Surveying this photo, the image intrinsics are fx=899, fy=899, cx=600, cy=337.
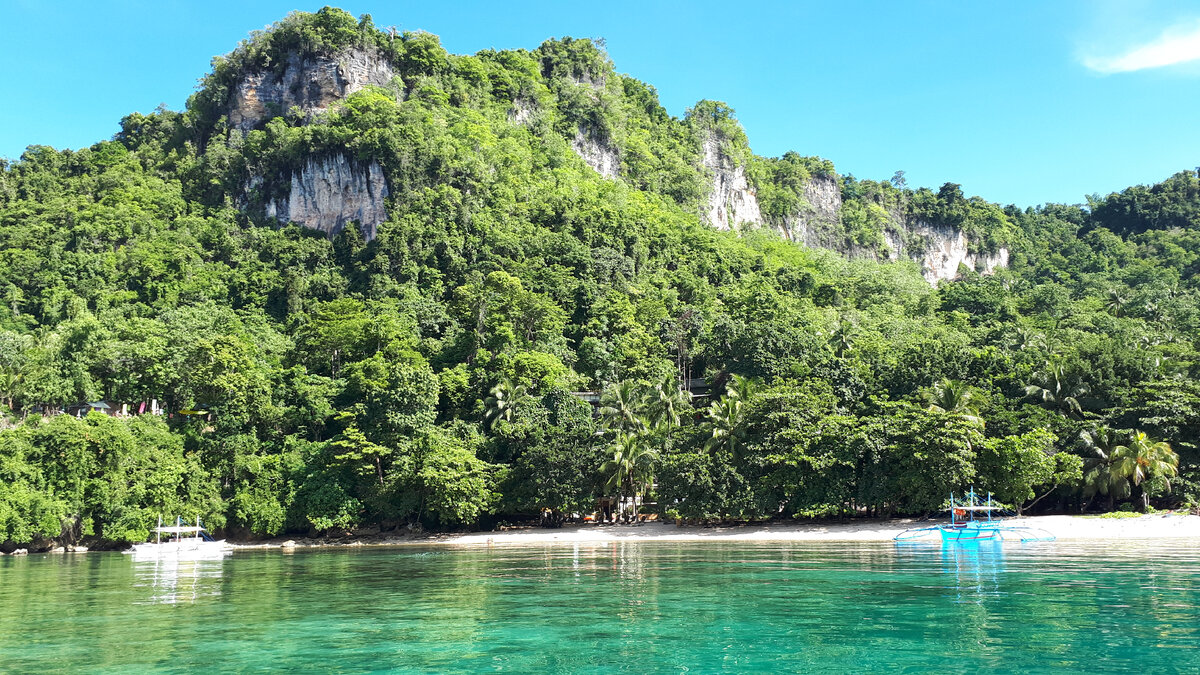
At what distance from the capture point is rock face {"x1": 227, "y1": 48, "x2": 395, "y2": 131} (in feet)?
340

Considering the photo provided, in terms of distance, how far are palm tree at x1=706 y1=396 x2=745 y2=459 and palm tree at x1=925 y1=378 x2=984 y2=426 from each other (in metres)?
10.6

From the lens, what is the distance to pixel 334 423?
201 ft

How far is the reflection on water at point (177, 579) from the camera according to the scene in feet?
90.0

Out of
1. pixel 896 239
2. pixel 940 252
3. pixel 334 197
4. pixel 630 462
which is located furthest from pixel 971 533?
pixel 940 252

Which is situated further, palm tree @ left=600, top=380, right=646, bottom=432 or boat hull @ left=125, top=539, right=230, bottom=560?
palm tree @ left=600, top=380, right=646, bottom=432

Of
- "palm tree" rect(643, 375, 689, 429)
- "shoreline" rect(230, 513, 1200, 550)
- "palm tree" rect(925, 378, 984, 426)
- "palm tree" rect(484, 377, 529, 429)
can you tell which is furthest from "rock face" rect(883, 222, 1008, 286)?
"shoreline" rect(230, 513, 1200, 550)

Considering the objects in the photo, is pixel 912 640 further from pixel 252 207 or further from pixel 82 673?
pixel 252 207

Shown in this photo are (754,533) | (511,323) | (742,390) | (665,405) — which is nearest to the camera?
(754,533)

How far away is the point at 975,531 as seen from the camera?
133 feet

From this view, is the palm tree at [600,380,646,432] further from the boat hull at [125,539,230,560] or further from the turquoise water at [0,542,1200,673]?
the boat hull at [125,539,230,560]

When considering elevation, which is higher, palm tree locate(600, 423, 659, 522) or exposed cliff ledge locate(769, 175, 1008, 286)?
exposed cliff ledge locate(769, 175, 1008, 286)

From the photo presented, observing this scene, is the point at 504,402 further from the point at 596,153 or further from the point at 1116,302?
the point at 596,153

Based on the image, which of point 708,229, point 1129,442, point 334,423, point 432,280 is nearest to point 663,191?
point 708,229

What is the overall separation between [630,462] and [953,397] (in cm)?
1904
